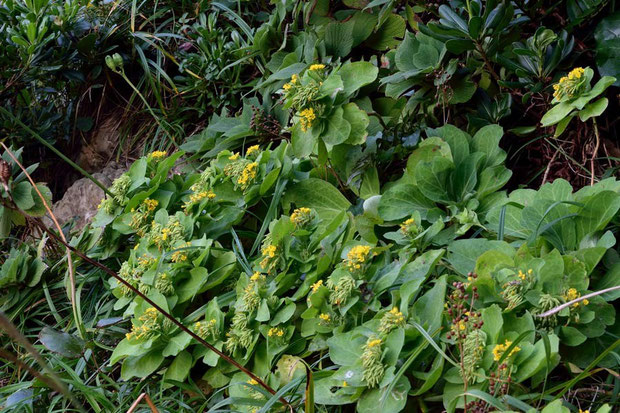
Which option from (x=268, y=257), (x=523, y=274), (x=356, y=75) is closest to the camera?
(x=523, y=274)

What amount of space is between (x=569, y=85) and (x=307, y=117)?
2.46ft

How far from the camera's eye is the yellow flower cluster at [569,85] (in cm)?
178

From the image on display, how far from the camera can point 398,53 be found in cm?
214

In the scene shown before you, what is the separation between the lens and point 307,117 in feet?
6.22

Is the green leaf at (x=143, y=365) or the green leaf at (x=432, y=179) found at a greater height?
the green leaf at (x=432, y=179)

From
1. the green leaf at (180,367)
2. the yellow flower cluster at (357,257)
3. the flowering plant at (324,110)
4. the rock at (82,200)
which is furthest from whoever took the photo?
the rock at (82,200)

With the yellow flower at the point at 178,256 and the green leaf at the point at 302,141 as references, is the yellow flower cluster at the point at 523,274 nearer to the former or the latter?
the green leaf at the point at 302,141

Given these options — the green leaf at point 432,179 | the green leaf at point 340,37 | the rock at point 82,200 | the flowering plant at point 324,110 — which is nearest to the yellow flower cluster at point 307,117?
the flowering plant at point 324,110

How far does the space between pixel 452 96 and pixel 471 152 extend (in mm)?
223

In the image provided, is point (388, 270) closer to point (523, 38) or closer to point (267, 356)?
point (267, 356)

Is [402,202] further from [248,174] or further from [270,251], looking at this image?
[248,174]

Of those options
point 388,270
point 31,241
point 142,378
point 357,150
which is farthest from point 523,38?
point 31,241

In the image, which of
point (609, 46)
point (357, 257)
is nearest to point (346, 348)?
point (357, 257)

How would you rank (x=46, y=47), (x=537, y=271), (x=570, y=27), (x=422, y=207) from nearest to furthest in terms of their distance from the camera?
(x=537, y=271), (x=422, y=207), (x=570, y=27), (x=46, y=47)
